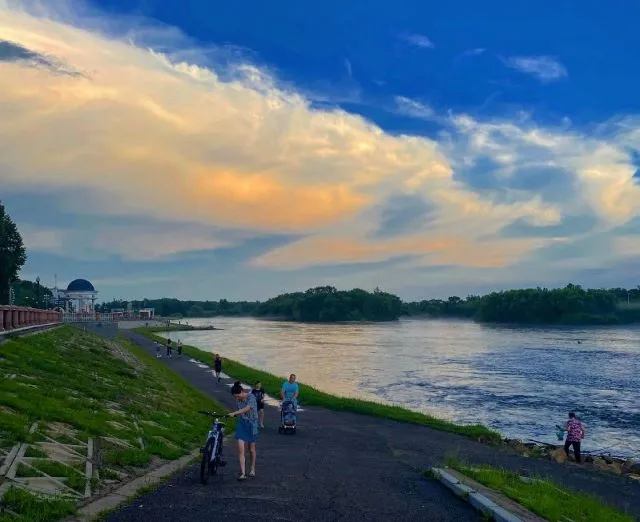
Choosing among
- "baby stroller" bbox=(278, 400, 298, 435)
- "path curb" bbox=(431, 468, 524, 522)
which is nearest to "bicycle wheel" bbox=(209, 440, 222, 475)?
"path curb" bbox=(431, 468, 524, 522)

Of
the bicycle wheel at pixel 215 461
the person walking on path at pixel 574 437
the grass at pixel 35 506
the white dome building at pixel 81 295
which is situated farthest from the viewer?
the white dome building at pixel 81 295

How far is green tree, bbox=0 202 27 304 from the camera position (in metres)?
73.5

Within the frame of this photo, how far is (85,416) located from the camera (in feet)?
49.2

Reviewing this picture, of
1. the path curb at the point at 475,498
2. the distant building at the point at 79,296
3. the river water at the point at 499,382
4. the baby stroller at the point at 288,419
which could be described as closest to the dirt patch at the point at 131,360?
the river water at the point at 499,382

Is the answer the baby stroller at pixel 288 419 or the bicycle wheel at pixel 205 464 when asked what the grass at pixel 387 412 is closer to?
the baby stroller at pixel 288 419

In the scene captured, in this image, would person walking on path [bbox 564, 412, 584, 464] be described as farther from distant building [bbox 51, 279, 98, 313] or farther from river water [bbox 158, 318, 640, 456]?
distant building [bbox 51, 279, 98, 313]

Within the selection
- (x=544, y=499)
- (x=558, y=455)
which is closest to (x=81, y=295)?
(x=558, y=455)

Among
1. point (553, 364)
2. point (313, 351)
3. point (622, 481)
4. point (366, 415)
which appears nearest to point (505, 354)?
point (553, 364)

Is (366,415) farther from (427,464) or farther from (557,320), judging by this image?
(557,320)

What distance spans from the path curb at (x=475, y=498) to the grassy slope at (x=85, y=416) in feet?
19.7

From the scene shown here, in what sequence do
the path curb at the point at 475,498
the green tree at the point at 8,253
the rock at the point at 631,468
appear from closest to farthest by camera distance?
1. the path curb at the point at 475,498
2. the rock at the point at 631,468
3. the green tree at the point at 8,253

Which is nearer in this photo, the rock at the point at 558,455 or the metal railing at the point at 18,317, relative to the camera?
the rock at the point at 558,455

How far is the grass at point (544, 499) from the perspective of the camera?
1140cm

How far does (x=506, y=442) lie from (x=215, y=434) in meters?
17.0
